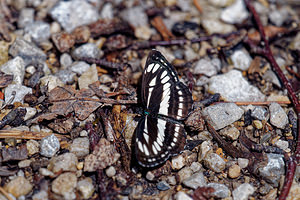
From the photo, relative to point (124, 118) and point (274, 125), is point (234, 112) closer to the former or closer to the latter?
point (274, 125)

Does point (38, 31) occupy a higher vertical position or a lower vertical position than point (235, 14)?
lower

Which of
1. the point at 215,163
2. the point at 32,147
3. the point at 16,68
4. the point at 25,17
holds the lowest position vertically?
the point at 32,147

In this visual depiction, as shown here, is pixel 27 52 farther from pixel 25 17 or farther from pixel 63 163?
pixel 63 163

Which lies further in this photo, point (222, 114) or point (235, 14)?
point (235, 14)

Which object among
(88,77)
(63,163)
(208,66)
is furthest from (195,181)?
(88,77)

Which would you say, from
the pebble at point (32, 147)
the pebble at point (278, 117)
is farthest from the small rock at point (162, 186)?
the pebble at point (278, 117)

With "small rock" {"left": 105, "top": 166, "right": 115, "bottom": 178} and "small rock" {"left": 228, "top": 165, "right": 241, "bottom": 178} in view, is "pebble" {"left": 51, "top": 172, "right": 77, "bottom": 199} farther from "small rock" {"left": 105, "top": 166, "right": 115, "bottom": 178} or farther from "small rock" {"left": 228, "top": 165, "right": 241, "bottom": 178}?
"small rock" {"left": 228, "top": 165, "right": 241, "bottom": 178}

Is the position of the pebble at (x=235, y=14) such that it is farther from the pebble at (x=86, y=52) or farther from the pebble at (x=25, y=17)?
the pebble at (x=25, y=17)
